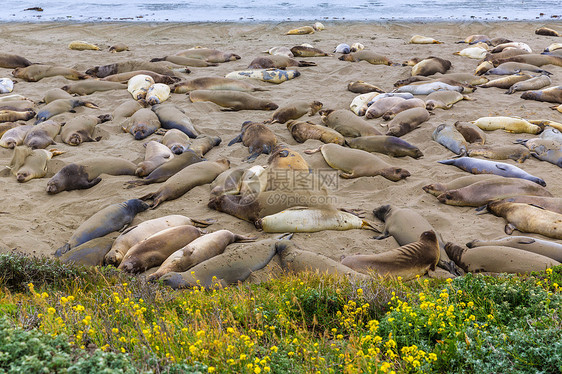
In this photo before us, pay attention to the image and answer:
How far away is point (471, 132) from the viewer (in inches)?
311

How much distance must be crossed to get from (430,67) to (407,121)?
368 centimetres

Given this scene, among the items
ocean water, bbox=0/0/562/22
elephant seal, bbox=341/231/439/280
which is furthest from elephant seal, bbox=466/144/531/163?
ocean water, bbox=0/0/562/22

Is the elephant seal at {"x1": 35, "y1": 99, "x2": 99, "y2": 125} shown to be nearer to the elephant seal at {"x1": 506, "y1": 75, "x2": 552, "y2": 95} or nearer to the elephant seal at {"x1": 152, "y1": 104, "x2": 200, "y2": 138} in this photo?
the elephant seal at {"x1": 152, "y1": 104, "x2": 200, "y2": 138}

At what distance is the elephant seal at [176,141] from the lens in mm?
7556

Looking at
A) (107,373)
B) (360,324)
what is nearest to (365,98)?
(360,324)

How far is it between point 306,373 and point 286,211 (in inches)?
118

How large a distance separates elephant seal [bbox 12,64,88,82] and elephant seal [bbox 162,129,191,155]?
185 inches

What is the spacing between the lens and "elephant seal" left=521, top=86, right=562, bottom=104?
9.41m

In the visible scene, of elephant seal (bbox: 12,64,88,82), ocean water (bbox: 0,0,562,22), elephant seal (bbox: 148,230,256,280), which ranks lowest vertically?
elephant seal (bbox: 148,230,256,280)

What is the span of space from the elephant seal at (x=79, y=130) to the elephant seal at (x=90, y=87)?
2037 millimetres

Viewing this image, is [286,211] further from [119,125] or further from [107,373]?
[119,125]

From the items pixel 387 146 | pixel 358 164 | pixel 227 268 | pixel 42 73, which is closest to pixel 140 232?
pixel 227 268

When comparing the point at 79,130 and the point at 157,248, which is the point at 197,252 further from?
the point at 79,130

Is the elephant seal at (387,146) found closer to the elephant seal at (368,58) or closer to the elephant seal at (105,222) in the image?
the elephant seal at (105,222)
